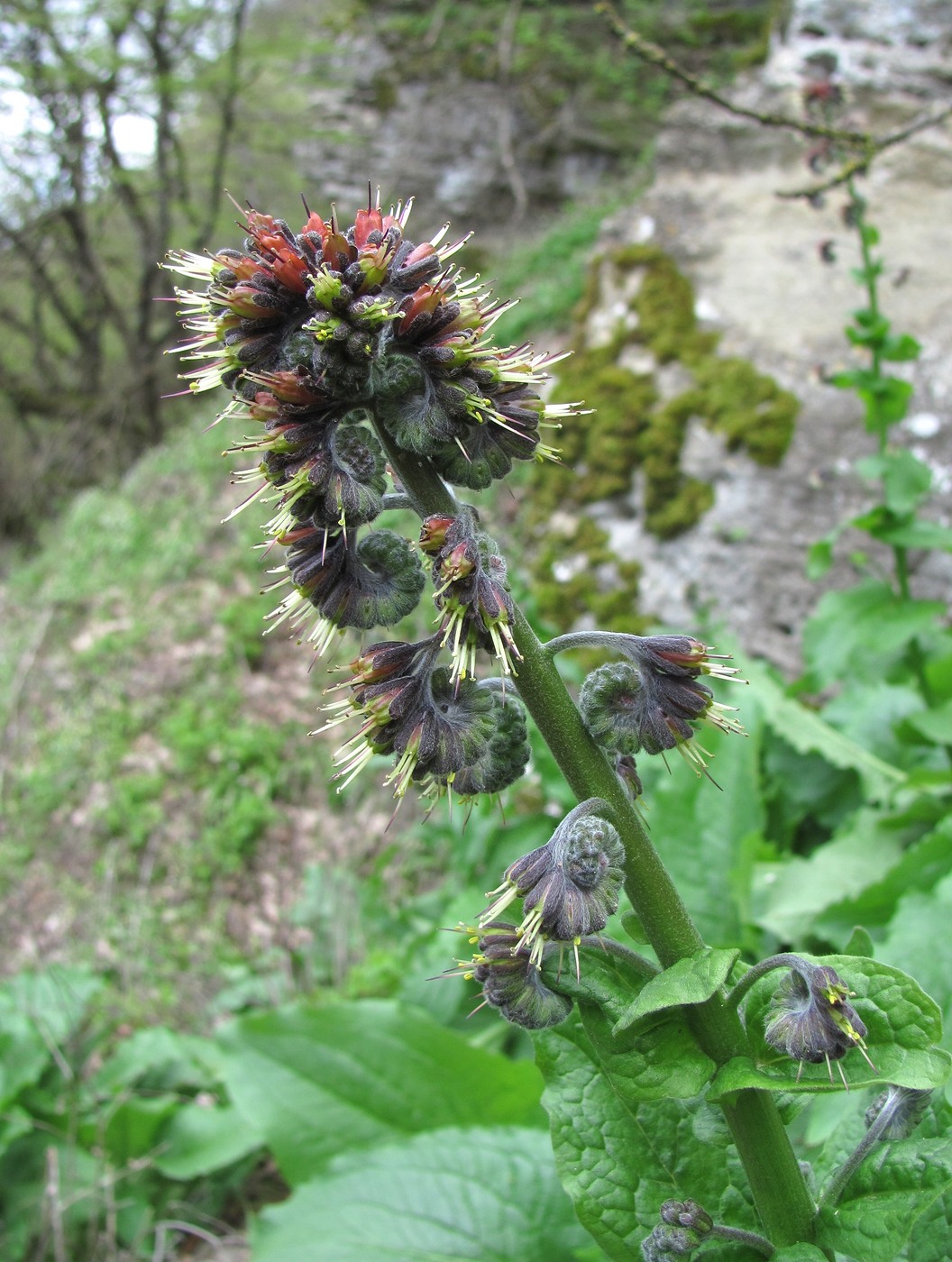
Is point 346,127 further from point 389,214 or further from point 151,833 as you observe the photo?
point 389,214

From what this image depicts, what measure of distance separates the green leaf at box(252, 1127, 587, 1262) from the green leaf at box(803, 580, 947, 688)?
244cm

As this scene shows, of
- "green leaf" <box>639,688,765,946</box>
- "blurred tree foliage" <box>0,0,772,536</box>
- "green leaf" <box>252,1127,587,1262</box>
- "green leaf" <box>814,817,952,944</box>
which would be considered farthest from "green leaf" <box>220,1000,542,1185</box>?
"blurred tree foliage" <box>0,0,772,536</box>

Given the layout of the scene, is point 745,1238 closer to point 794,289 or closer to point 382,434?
point 382,434

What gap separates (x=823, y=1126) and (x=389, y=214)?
2.51 m

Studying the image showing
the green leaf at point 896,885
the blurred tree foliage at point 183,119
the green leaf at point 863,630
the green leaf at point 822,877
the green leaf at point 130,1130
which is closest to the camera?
the green leaf at point 896,885

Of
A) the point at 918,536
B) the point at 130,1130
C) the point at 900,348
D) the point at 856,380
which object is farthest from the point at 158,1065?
the point at 900,348

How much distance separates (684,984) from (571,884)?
9.5 inches

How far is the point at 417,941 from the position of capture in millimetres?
4762

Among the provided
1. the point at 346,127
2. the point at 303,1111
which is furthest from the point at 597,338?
the point at 346,127

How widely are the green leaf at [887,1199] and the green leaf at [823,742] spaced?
8.12 ft

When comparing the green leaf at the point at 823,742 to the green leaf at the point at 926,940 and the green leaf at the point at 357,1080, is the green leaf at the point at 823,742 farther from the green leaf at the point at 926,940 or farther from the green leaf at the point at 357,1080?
the green leaf at the point at 357,1080

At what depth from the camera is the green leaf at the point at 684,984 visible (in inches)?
60.5

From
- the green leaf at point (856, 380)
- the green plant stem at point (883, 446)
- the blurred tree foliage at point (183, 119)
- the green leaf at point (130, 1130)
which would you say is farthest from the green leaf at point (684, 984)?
the blurred tree foliage at point (183, 119)

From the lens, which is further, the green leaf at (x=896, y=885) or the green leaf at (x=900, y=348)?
the green leaf at (x=900, y=348)
